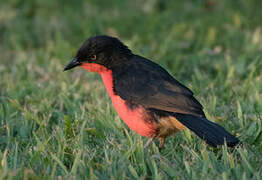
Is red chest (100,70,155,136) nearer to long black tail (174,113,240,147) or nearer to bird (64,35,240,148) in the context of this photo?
bird (64,35,240,148)

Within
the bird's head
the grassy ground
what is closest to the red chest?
the grassy ground

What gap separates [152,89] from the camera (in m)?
4.70

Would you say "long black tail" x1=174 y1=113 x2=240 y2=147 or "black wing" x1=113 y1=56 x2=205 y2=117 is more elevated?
"black wing" x1=113 y1=56 x2=205 y2=117

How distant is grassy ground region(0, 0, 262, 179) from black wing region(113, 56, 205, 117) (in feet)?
1.23

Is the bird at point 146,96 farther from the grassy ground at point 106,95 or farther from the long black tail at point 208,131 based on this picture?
the grassy ground at point 106,95

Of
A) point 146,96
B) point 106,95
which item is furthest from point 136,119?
point 106,95

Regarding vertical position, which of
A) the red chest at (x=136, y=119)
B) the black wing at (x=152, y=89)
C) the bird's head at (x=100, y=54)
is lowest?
the red chest at (x=136, y=119)

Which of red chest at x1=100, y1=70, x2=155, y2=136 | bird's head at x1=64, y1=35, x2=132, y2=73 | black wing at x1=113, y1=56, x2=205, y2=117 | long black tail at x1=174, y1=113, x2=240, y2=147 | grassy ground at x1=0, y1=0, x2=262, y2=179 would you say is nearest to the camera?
grassy ground at x1=0, y1=0, x2=262, y2=179

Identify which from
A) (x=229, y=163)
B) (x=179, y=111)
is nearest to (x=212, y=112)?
(x=179, y=111)

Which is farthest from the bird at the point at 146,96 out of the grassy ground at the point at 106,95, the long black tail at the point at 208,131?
the grassy ground at the point at 106,95

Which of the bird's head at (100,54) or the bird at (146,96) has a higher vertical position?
the bird's head at (100,54)

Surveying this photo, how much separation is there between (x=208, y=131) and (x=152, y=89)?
2.57ft

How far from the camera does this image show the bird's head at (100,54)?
5043 millimetres

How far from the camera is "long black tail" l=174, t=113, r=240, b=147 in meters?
4.11
